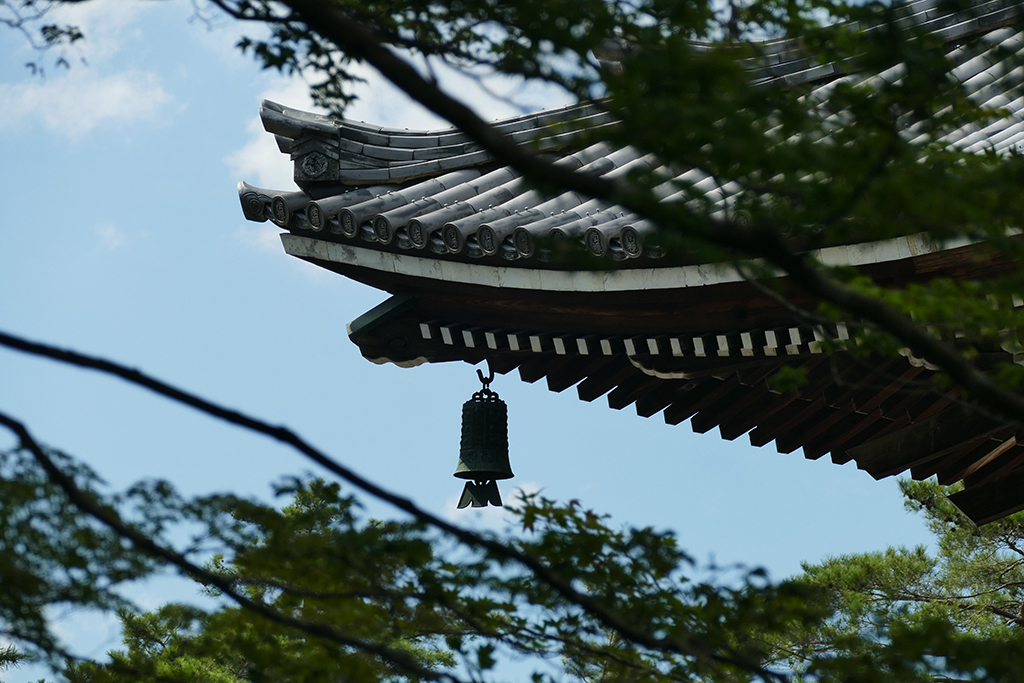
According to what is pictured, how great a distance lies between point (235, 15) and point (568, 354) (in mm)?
2642

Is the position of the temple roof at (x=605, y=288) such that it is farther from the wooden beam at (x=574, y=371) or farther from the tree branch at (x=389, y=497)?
the tree branch at (x=389, y=497)

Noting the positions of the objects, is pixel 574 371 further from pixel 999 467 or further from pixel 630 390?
pixel 999 467

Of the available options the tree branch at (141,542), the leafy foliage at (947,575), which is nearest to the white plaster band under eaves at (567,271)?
the tree branch at (141,542)

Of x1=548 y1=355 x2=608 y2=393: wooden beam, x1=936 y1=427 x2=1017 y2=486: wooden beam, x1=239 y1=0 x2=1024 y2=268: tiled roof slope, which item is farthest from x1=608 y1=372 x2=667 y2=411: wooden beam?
x1=936 y1=427 x2=1017 y2=486: wooden beam

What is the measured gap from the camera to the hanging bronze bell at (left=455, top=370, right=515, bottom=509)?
18.5 feet

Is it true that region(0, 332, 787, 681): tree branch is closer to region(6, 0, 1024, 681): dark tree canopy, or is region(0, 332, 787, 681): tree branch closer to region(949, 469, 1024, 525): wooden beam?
region(6, 0, 1024, 681): dark tree canopy

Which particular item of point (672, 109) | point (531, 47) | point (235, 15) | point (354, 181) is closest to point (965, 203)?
point (672, 109)

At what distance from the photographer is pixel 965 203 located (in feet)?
6.16

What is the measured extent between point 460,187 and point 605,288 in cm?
133

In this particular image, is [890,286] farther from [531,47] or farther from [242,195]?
[242,195]

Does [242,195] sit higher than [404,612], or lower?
higher

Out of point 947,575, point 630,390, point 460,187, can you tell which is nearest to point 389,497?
point 630,390

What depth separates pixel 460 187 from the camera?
5371mm

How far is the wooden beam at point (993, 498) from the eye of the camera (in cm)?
609
